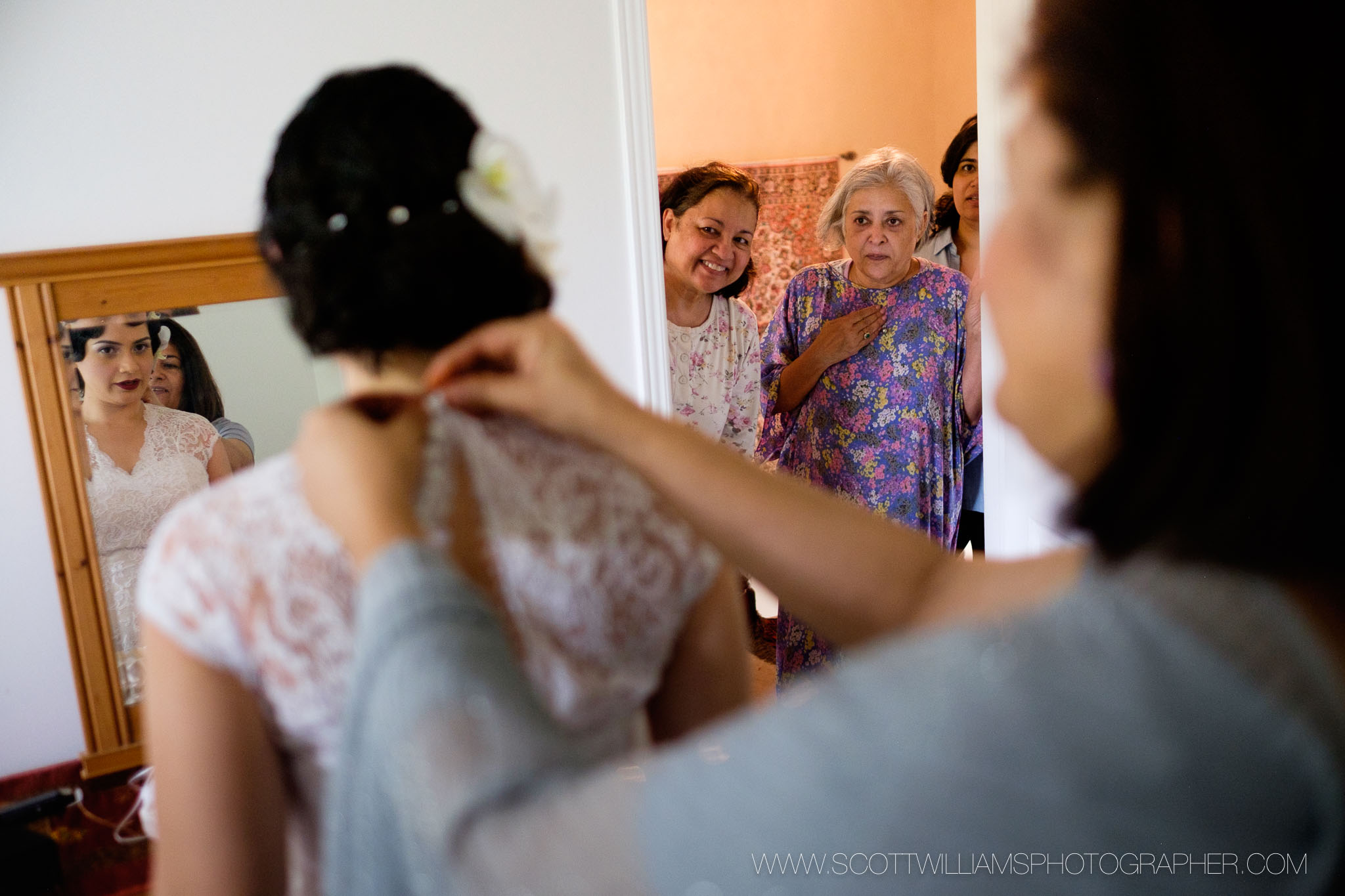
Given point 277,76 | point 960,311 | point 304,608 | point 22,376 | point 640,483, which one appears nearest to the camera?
point 304,608

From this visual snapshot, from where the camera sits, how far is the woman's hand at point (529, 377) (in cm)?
72

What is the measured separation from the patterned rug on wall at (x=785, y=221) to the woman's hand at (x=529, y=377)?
337cm

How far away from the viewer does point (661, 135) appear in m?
3.85

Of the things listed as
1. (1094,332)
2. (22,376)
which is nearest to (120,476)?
(22,376)

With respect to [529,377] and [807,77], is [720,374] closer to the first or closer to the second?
[529,377]

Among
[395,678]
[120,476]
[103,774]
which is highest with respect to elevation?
[395,678]

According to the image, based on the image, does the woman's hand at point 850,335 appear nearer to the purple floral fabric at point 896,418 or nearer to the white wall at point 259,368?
the purple floral fabric at point 896,418

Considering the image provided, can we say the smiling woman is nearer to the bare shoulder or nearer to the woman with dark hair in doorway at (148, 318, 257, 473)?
A: the woman with dark hair in doorway at (148, 318, 257, 473)

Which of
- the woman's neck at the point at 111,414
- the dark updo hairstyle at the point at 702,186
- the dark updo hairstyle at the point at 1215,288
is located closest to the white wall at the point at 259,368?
the woman's neck at the point at 111,414

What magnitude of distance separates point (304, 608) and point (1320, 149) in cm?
60

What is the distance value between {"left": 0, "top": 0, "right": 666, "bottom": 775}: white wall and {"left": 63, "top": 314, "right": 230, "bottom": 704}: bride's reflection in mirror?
9 cm

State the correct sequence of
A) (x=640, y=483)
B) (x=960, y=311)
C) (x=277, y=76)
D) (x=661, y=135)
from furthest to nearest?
(x=661, y=135) → (x=960, y=311) → (x=277, y=76) → (x=640, y=483)

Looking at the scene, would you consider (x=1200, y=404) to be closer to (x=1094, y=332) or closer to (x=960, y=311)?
(x=1094, y=332)

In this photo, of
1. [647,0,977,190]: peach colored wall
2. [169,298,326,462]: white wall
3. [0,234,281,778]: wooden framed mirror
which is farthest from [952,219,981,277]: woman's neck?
[0,234,281,778]: wooden framed mirror
